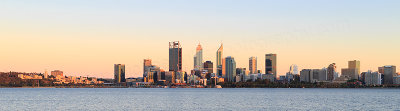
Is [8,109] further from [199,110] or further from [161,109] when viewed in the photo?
[199,110]

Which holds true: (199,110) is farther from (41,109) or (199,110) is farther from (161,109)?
(41,109)

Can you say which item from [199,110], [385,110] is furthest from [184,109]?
[385,110]

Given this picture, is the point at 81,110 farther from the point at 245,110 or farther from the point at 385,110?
the point at 385,110

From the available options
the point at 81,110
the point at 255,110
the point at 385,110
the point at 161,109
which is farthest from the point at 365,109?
the point at 81,110

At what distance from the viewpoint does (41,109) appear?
94.4m

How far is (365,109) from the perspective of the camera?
334 ft

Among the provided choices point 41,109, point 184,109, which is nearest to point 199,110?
point 184,109

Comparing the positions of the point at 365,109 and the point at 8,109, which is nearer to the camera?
the point at 8,109

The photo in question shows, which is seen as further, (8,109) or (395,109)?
(395,109)

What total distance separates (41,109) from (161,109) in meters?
22.8

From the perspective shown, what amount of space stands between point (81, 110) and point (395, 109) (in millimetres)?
62796

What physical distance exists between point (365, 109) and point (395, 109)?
19.9 ft

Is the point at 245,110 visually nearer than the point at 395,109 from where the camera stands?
Yes

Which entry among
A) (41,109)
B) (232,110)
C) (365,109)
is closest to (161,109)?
(232,110)
